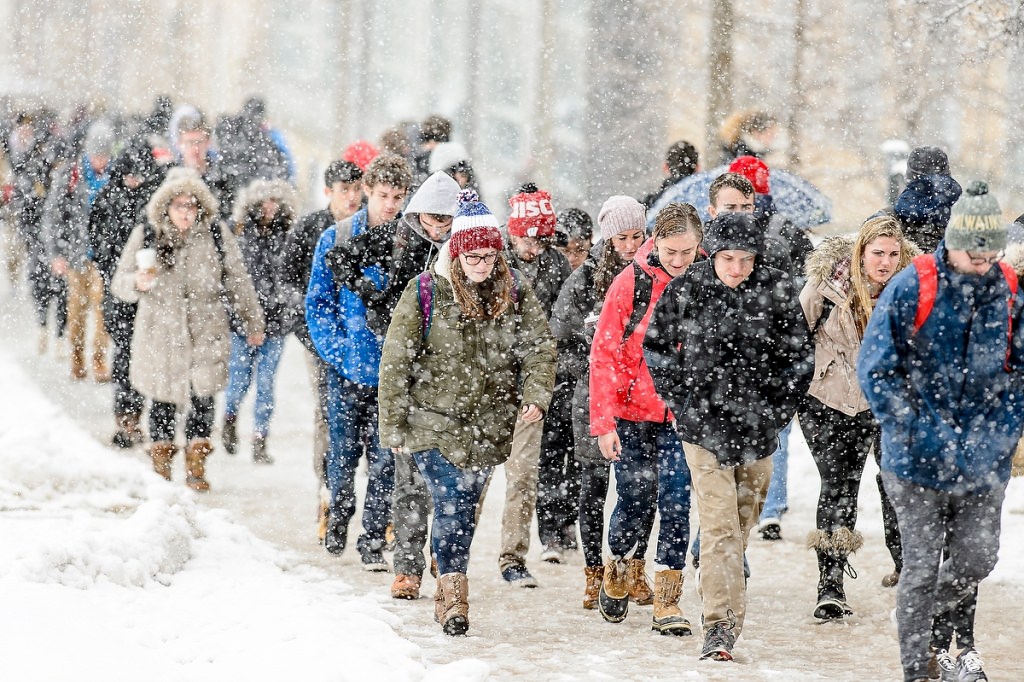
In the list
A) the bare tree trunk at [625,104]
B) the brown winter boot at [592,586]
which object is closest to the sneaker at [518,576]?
the brown winter boot at [592,586]

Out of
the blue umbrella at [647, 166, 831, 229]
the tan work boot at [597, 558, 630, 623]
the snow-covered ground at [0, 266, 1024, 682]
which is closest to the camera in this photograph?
the snow-covered ground at [0, 266, 1024, 682]

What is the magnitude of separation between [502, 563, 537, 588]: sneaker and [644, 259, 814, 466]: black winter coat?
73.9 inches

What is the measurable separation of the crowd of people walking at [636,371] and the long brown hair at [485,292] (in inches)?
0.6

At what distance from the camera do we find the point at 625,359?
6.84m

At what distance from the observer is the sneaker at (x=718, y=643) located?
19.9ft

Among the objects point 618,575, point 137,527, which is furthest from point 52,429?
point 618,575

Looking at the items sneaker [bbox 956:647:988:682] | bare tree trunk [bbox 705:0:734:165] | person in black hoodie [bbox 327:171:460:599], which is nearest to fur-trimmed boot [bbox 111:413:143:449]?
person in black hoodie [bbox 327:171:460:599]

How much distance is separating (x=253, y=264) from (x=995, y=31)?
580 centimetres

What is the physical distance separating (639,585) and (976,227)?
2858mm

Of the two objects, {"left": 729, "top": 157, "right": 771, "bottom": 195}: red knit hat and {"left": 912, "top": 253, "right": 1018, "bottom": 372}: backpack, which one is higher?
{"left": 729, "top": 157, "right": 771, "bottom": 195}: red knit hat

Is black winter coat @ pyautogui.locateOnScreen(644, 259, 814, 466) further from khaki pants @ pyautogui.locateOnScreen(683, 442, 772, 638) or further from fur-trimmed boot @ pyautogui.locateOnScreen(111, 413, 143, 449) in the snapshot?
fur-trimmed boot @ pyautogui.locateOnScreen(111, 413, 143, 449)

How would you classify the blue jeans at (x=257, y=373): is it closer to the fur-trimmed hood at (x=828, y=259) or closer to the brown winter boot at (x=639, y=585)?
the brown winter boot at (x=639, y=585)

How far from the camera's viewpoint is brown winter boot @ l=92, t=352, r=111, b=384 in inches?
562

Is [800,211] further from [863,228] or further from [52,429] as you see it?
[52,429]
